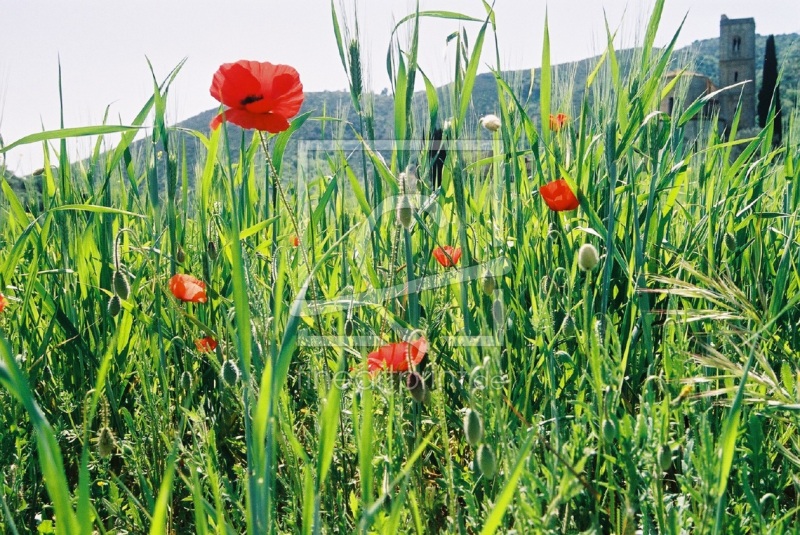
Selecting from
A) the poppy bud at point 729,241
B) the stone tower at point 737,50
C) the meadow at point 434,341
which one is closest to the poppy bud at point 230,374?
the meadow at point 434,341

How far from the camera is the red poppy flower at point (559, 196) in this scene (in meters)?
0.98

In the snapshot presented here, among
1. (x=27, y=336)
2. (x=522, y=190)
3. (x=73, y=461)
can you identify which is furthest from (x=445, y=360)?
(x=27, y=336)

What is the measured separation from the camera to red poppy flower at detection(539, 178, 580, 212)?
3.20 feet

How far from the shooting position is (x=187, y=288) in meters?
1.02

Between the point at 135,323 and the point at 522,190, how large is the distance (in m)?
0.74

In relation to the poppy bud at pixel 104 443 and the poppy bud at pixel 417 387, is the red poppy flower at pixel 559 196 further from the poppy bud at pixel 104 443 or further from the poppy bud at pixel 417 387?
the poppy bud at pixel 104 443

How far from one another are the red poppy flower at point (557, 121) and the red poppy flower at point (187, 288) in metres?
0.71

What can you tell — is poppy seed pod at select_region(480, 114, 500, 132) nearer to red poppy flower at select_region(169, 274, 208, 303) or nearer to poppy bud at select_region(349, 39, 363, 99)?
poppy bud at select_region(349, 39, 363, 99)

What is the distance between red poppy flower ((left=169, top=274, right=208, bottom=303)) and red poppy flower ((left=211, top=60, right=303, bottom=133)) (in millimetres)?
247

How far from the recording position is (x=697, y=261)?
3.55ft

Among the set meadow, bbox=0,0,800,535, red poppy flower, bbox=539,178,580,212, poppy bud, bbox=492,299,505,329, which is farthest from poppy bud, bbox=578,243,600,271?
red poppy flower, bbox=539,178,580,212

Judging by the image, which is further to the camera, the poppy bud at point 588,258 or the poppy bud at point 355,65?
the poppy bud at point 355,65

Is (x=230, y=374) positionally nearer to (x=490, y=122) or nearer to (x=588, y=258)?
(x=588, y=258)

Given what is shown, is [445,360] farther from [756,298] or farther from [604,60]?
[604,60]
